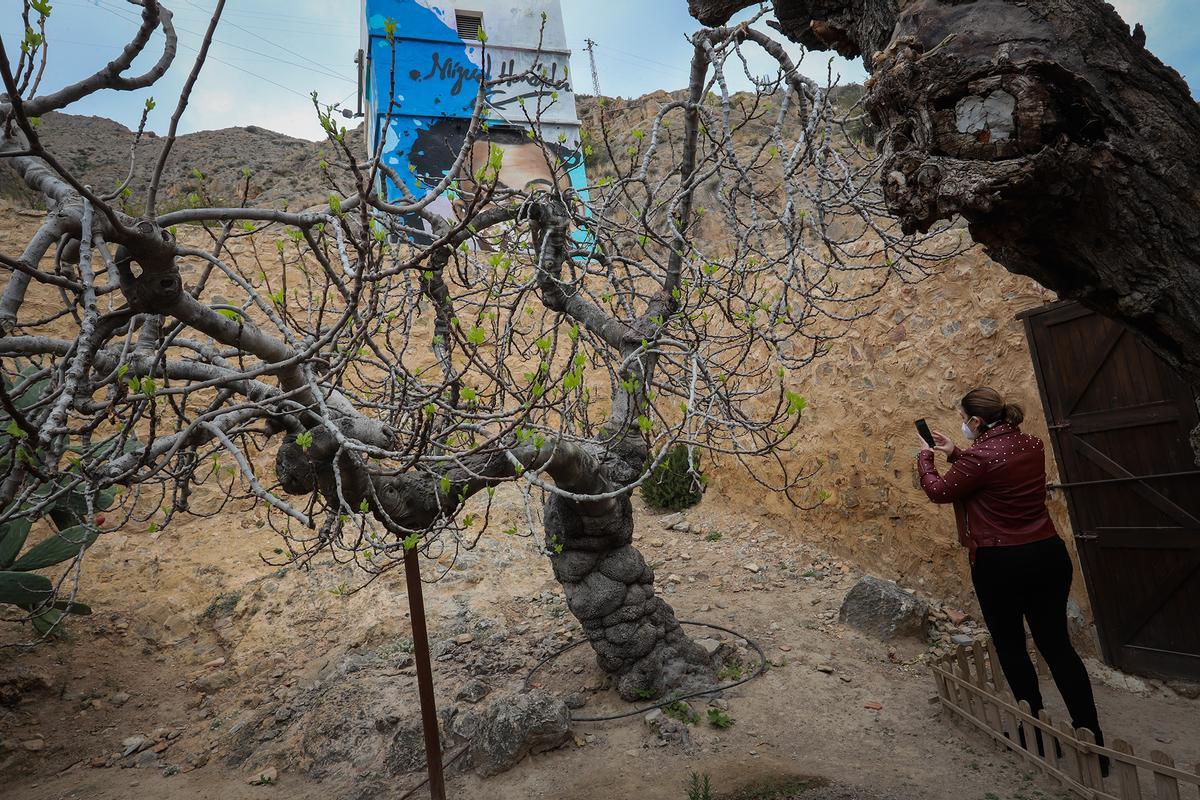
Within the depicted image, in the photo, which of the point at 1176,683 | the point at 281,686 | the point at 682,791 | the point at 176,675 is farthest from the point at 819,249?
the point at 176,675

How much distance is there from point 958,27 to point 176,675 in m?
6.62

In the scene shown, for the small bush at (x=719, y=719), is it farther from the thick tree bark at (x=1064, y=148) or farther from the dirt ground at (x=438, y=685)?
the thick tree bark at (x=1064, y=148)

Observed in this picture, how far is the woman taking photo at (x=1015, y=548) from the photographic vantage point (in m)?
2.86

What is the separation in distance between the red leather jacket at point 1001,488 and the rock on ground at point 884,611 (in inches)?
66.4

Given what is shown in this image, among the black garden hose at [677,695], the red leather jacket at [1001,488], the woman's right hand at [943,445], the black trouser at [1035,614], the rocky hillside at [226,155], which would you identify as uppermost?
the rocky hillside at [226,155]

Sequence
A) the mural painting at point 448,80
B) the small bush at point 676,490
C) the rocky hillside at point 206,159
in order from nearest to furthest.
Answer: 1. the small bush at point 676,490
2. the mural painting at point 448,80
3. the rocky hillside at point 206,159

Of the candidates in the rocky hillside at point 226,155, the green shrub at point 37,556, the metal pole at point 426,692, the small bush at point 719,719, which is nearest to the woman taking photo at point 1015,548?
the small bush at point 719,719

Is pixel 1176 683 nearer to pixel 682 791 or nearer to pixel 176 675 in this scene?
pixel 682 791

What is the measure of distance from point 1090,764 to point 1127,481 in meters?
2.03

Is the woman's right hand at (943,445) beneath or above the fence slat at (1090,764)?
above

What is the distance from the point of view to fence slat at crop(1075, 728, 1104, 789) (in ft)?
8.48

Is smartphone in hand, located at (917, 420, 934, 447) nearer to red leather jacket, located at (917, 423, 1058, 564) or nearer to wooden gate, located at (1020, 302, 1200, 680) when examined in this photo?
red leather jacket, located at (917, 423, 1058, 564)

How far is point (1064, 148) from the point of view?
1619 millimetres

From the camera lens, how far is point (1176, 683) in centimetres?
376
